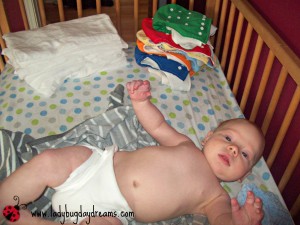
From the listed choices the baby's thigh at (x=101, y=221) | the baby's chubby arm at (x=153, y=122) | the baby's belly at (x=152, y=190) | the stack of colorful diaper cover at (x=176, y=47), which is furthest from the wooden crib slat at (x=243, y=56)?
the baby's thigh at (x=101, y=221)

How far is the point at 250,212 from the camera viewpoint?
782 millimetres

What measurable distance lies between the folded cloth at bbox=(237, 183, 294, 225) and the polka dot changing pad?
0.08 meters

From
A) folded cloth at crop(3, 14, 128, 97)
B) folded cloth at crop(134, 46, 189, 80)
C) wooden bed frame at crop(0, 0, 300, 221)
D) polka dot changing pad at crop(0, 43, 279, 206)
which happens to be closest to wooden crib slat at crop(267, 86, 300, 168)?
wooden bed frame at crop(0, 0, 300, 221)

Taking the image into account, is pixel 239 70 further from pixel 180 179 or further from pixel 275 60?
pixel 180 179

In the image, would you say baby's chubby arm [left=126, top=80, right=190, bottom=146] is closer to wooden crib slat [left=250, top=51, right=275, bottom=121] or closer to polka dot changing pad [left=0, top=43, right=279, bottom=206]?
polka dot changing pad [left=0, top=43, right=279, bottom=206]

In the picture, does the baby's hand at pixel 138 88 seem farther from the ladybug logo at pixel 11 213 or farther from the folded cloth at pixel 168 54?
the ladybug logo at pixel 11 213

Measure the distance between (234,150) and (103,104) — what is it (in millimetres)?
612

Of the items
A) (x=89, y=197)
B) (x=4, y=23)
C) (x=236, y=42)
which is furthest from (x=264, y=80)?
(x=4, y=23)

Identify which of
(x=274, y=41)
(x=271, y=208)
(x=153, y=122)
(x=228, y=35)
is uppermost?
(x=274, y=41)

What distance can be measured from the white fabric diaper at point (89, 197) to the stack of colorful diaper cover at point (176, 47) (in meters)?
0.62

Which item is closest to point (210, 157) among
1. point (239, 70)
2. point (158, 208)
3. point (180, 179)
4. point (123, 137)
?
point (180, 179)

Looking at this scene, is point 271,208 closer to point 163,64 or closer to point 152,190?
point 152,190

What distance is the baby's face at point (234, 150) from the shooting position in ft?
3.20

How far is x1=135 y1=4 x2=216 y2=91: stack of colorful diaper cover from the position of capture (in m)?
1.42
